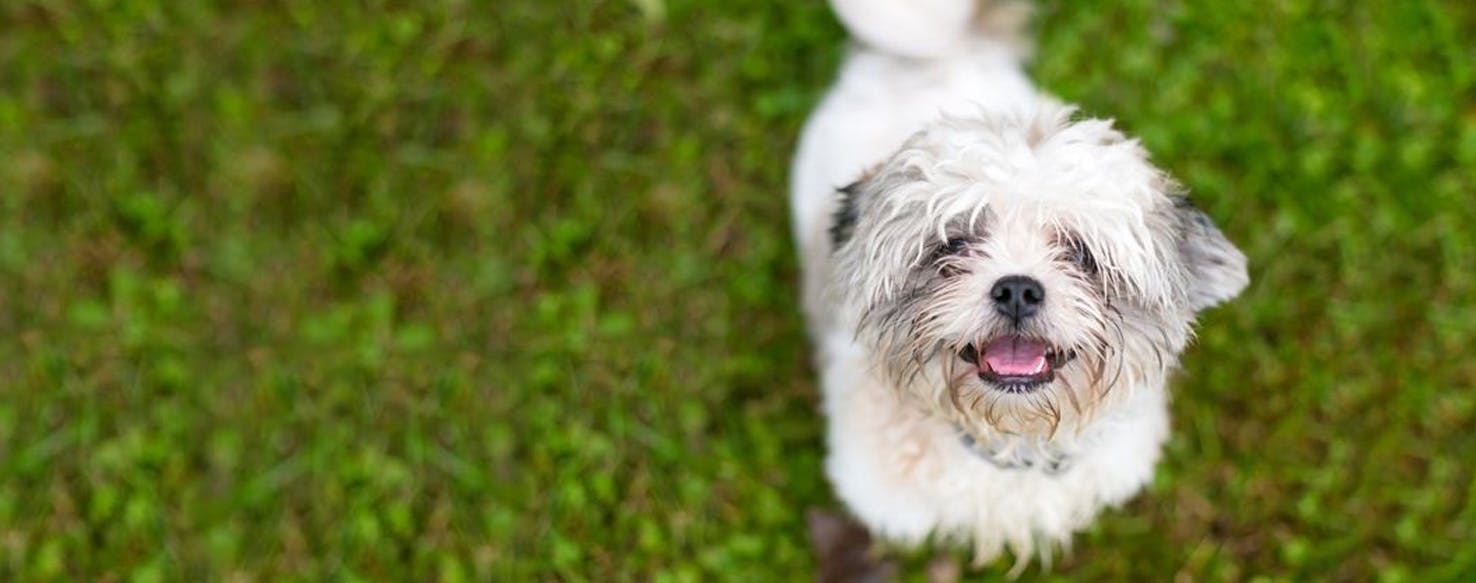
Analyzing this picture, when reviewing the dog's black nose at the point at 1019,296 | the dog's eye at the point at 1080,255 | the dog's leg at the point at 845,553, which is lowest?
the dog's leg at the point at 845,553

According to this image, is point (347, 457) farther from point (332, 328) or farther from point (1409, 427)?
point (1409, 427)

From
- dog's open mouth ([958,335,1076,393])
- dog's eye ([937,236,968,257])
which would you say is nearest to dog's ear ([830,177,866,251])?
dog's eye ([937,236,968,257])

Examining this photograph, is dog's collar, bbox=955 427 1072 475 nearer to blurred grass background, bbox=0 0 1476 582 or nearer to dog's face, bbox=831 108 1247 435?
dog's face, bbox=831 108 1247 435

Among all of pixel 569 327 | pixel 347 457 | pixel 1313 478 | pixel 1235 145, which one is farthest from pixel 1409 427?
pixel 347 457

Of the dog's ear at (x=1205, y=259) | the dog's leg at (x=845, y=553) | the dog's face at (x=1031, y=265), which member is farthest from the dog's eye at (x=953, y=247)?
the dog's leg at (x=845, y=553)

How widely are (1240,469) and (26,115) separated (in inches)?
189

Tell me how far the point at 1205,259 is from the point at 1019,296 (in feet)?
1.94

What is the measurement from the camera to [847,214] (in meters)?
3.10

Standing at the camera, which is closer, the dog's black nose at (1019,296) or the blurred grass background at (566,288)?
the dog's black nose at (1019,296)

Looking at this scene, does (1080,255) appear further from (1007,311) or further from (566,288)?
(566,288)

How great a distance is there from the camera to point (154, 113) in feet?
15.0

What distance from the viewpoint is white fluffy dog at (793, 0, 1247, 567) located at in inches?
107

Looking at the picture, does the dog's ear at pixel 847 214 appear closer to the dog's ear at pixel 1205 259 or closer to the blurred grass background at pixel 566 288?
the dog's ear at pixel 1205 259

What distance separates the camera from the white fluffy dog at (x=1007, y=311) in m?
2.71
